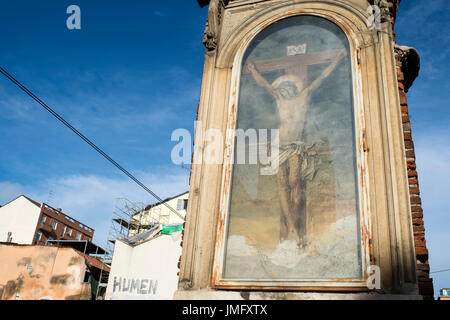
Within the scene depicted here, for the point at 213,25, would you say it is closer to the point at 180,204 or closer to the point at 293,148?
the point at 293,148

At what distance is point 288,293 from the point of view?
3299 millimetres

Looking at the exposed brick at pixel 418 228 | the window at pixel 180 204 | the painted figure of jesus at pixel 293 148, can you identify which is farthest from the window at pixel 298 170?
the window at pixel 180 204

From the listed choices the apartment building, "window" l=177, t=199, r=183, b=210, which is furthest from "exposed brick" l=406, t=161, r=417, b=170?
the apartment building

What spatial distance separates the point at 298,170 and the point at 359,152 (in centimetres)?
64

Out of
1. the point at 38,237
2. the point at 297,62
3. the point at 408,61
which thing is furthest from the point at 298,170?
the point at 38,237

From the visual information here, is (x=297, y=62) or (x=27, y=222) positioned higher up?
(x=27, y=222)

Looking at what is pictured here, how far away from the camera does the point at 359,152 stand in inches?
146

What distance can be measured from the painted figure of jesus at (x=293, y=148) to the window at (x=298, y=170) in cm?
1

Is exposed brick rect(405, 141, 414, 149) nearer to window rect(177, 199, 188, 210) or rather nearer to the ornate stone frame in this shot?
the ornate stone frame

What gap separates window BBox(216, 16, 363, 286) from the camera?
11.5 ft

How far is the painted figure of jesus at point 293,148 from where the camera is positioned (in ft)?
12.2

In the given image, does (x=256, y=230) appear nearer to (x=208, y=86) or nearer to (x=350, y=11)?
(x=208, y=86)

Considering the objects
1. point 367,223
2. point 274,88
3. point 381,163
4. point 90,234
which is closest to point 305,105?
point 274,88

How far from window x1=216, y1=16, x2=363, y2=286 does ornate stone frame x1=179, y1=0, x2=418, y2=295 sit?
91 mm
